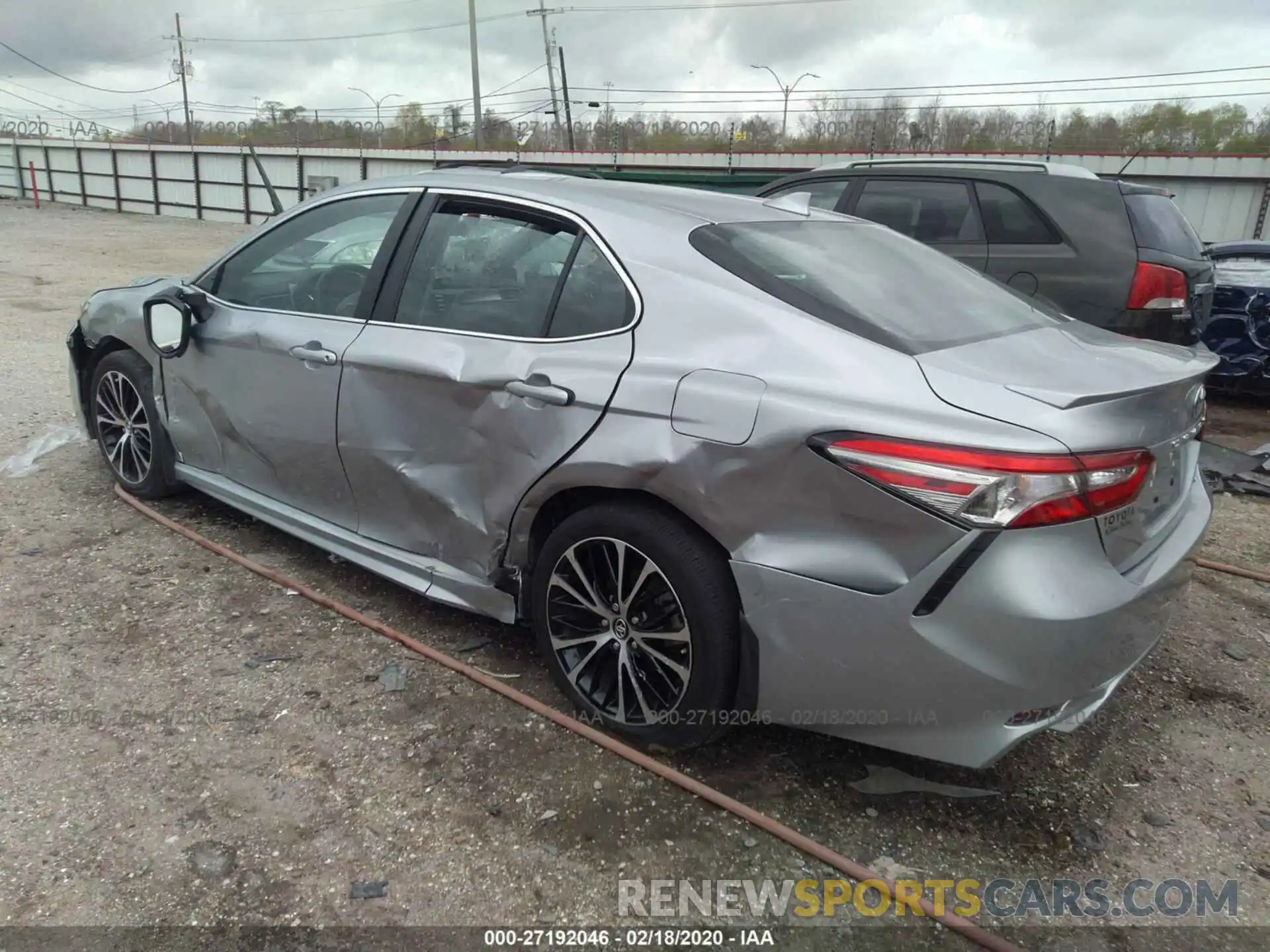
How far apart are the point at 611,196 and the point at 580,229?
205 millimetres

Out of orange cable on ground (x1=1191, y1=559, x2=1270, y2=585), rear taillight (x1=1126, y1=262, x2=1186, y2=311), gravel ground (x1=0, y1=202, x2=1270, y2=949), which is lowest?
gravel ground (x1=0, y1=202, x2=1270, y2=949)

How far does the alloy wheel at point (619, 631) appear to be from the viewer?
2508mm

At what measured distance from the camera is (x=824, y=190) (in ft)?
21.5

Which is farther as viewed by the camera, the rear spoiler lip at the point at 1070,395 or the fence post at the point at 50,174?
the fence post at the point at 50,174

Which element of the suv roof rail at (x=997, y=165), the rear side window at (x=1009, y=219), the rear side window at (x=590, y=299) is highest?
the suv roof rail at (x=997, y=165)

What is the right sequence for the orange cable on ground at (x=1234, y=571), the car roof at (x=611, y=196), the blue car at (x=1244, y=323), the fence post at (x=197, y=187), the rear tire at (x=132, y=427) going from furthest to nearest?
the fence post at (x=197, y=187)
the blue car at (x=1244, y=323)
the rear tire at (x=132, y=427)
the orange cable on ground at (x=1234, y=571)
the car roof at (x=611, y=196)

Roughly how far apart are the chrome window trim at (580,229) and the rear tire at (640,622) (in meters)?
0.51

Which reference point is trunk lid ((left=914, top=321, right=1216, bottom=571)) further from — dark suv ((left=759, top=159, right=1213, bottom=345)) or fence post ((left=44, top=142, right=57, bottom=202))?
fence post ((left=44, top=142, right=57, bottom=202))

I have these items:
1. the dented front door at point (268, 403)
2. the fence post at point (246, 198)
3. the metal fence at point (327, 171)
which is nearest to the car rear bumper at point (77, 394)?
the dented front door at point (268, 403)

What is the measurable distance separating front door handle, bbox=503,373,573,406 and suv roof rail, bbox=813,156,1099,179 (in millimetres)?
4441

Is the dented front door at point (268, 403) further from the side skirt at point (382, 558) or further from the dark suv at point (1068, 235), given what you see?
the dark suv at point (1068, 235)

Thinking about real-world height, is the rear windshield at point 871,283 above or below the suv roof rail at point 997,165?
below

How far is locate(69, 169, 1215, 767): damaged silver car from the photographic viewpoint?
2.04 metres

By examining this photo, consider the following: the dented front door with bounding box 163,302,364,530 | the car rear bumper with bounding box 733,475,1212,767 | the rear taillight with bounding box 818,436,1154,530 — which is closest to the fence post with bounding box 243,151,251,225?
the dented front door with bounding box 163,302,364,530
